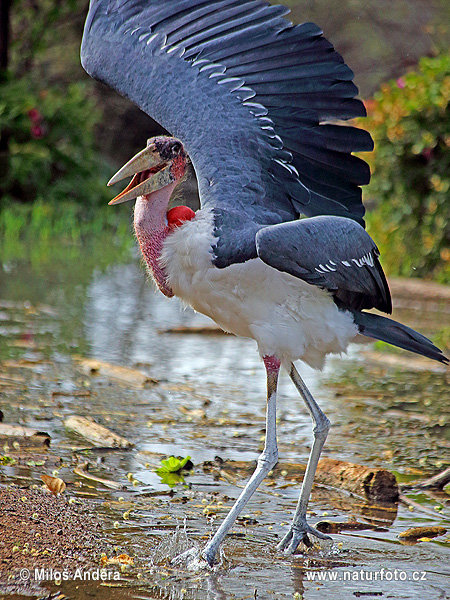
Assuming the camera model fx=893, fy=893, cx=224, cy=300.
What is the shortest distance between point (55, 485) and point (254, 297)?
38.7 inches

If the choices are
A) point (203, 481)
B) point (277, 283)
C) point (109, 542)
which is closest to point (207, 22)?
point (277, 283)

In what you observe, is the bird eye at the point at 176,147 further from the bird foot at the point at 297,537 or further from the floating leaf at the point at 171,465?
the bird foot at the point at 297,537

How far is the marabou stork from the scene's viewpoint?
289 cm

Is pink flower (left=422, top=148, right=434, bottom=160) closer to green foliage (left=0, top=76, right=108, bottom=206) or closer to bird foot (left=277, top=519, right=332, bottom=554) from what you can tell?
bird foot (left=277, top=519, right=332, bottom=554)

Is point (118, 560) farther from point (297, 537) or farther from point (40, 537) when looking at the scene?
point (297, 537)

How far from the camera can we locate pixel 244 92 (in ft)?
11.0

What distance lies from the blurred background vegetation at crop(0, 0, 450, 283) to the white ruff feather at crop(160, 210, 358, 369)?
4530 mm

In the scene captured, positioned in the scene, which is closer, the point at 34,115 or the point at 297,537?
the point at 297,537

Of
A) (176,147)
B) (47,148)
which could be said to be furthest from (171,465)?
(47,148)

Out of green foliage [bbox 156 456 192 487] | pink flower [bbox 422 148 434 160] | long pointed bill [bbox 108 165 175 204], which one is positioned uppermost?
long pointed bill [bbox 108 165 175 204]

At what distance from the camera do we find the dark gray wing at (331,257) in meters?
2.77

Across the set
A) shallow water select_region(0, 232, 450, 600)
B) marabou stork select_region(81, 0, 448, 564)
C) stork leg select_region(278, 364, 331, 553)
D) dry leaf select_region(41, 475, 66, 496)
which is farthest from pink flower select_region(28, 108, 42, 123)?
stork leg select_region(278, 364, 331, 553)

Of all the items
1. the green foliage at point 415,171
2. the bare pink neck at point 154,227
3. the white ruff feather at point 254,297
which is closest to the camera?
the white ruff feather at point 254,297

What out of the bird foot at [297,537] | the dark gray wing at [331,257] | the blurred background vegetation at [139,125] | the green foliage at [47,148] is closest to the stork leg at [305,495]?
the bird foot at [297,537]
